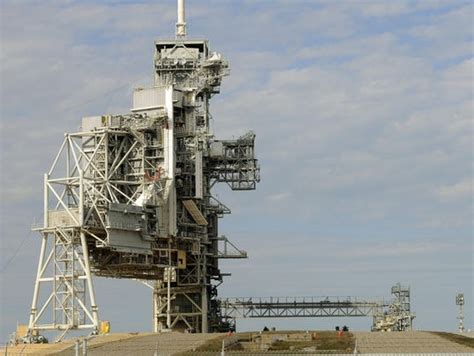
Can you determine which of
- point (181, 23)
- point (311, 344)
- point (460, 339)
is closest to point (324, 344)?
→ point (311, 344)

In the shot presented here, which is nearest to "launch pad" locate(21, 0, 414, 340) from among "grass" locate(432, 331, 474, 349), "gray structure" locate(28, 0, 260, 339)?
"gray structure" locate(28, 0, 260, 339)

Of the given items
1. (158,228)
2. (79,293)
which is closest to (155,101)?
(158,228)

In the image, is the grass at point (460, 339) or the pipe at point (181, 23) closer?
the grass at point (460, 339)

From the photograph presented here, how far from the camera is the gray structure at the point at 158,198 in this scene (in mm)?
99188

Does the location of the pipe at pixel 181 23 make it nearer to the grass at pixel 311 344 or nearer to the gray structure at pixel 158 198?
the gray structure at pixel 158 198

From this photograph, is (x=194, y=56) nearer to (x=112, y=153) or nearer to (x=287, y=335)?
(x=112, y=153)

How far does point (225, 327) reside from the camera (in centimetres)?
11875

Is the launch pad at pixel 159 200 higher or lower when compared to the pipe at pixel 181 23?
lower

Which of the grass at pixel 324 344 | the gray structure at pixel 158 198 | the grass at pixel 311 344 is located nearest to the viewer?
the grass at pixel 311 344

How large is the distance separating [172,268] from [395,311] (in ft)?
106

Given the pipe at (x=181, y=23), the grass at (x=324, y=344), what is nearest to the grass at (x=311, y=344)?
the grass at (x=324, y=344)

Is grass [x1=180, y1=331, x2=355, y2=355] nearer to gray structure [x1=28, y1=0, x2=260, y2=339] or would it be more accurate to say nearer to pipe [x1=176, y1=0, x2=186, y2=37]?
gray structure [x1=28, y1=0, x2=260, y2=339]

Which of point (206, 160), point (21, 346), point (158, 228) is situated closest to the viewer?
point (21, 346)

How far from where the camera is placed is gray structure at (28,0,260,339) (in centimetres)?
9919
